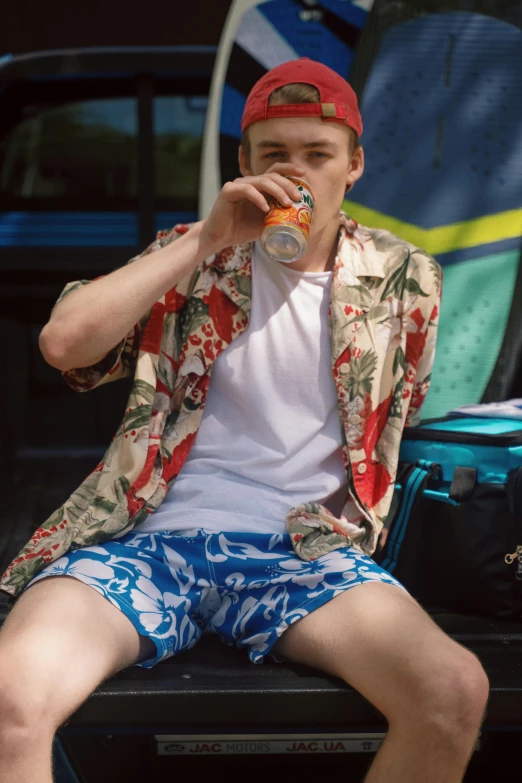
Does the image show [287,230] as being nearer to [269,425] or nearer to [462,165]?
[269,425]

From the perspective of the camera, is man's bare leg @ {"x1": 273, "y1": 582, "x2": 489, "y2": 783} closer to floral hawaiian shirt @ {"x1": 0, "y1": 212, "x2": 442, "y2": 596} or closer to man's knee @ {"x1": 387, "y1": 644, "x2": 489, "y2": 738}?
man's knee @ {"x1": 387, "y1": 644, "x2": 489, "y2": 738}

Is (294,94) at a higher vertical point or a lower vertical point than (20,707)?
higher

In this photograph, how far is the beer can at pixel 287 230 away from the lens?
5.74 ft

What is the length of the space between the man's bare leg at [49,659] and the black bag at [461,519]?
0.75 meters

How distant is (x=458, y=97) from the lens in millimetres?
3090

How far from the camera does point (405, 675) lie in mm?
1620

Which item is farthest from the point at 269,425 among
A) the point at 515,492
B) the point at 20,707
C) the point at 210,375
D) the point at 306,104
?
the point at 20,707

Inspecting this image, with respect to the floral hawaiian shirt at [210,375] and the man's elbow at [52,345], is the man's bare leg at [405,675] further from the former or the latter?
the man's elbow at [52,345]

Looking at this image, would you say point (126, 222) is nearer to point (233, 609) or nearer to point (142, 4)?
point (142, 4)

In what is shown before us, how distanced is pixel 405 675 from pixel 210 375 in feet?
2.67

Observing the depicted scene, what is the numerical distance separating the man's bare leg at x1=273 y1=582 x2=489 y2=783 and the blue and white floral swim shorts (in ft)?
0.20

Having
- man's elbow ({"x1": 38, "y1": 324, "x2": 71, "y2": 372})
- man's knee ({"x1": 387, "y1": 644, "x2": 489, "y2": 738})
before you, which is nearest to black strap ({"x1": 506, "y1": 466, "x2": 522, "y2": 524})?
man's knee ({"x1": 387, "y1": 644, "x2": 489, "y2": 738})

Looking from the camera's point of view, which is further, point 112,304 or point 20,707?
point 112,304

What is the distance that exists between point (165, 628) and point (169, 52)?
2.17 metres
